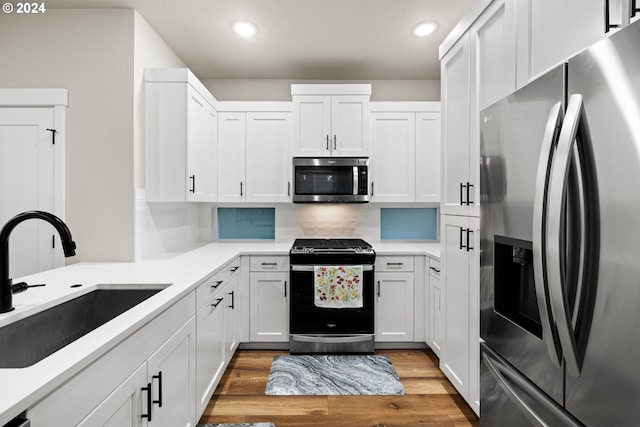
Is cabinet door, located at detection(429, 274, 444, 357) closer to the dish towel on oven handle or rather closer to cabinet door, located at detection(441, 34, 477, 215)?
the dish towel on oven handle

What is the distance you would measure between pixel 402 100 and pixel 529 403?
10.6 feet

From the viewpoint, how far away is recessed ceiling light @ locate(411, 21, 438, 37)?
2.66 meters

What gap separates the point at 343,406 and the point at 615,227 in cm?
198

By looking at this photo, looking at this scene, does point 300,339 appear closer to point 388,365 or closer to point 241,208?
point 388,365

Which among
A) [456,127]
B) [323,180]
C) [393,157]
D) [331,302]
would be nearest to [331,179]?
[323,180]

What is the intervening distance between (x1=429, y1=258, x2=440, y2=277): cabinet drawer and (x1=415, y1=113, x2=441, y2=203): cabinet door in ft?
2.39

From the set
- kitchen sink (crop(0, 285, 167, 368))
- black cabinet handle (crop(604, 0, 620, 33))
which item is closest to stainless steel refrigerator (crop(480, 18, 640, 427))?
black cabinet handle (crop(604, 0, 620, 33))

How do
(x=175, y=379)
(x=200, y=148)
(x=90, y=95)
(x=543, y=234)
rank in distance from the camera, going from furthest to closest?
(x=200, y=148)
(x=90, y=95)
(x=175, y=379)
(x=543, y=234)

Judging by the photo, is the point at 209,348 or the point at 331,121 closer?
the point at 209,348

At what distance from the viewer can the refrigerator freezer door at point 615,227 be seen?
2.43 ft

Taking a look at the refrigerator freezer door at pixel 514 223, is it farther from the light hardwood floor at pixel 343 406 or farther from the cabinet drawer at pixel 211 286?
the cabinet drawer at pixel 211 286

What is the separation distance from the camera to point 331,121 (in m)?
3.35

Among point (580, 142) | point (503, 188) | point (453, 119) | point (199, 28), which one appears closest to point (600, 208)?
point (580, 142)

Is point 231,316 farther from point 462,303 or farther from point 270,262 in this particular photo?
Answer: point 462,303
